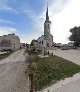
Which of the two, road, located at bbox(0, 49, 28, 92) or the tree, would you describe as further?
the tree

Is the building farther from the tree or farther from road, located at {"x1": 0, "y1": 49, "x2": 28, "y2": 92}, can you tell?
road, located at {"x1": 0, "y1": 49, "x2": 28, "y2": 92}

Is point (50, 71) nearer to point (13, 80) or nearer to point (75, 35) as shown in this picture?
point (13, 80)

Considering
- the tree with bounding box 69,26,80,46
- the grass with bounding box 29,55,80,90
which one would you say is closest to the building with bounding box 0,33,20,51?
the tree with bounding box 69,26,80,46

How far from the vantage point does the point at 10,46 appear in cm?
11375

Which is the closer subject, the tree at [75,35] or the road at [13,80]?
the road at [13,80]

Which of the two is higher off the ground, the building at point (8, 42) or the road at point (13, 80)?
the building at point (8, 42)

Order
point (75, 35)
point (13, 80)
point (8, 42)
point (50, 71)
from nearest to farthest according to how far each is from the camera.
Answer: point (13, 80), point (50, 71), point (75, 35), point (8, 42)

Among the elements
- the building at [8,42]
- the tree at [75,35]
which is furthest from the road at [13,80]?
the building at [8,42]

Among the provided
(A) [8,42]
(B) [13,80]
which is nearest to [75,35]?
(A) [8,42]

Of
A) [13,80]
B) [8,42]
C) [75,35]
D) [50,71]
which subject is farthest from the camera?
[8,42]

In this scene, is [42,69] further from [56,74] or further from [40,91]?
[40,91]

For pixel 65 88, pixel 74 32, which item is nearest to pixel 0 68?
pixel 65 88

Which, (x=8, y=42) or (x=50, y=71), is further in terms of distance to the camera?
(x=8, y=42)

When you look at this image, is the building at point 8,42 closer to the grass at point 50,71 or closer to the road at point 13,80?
the grass at point 50,71
